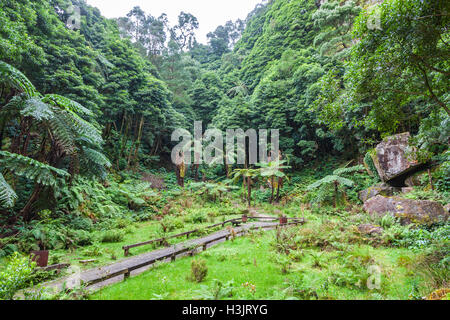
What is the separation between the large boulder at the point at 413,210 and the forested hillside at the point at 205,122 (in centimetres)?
18

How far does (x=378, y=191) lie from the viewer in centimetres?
1358

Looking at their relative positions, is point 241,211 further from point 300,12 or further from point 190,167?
point 300,12

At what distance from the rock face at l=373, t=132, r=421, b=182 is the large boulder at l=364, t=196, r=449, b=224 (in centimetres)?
388

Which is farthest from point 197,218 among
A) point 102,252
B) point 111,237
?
point 102,252

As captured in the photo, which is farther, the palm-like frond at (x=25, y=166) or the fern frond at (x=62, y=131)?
the fern frond at (x=62, y=131)

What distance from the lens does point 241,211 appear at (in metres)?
16.1

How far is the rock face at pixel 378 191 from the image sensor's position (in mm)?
13133

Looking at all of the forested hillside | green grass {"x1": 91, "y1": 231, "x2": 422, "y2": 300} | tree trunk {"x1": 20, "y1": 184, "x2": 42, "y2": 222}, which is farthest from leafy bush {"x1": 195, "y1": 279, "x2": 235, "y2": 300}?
tree trunk {"x1": 20, "y1": 184, "x2": 42, "y2": 222}

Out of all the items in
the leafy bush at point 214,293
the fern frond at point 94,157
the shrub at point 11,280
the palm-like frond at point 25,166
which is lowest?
the leafy bush at point 214,293

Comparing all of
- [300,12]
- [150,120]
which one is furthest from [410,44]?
[300,12]

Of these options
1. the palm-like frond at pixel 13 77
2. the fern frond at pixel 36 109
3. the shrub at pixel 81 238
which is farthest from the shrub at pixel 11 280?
the palm-like frond at pixel 13 77

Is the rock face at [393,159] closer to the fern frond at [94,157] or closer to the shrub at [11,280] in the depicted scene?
the fern frond at [94,157]

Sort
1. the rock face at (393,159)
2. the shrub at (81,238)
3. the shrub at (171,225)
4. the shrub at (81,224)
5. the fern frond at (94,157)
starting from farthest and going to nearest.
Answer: the rock face at (393,159), the shrub at (171,225), the shrub at (81,224), the fern frond at (94,157), the shrub at (81,238)

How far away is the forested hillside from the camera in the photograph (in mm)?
5648
